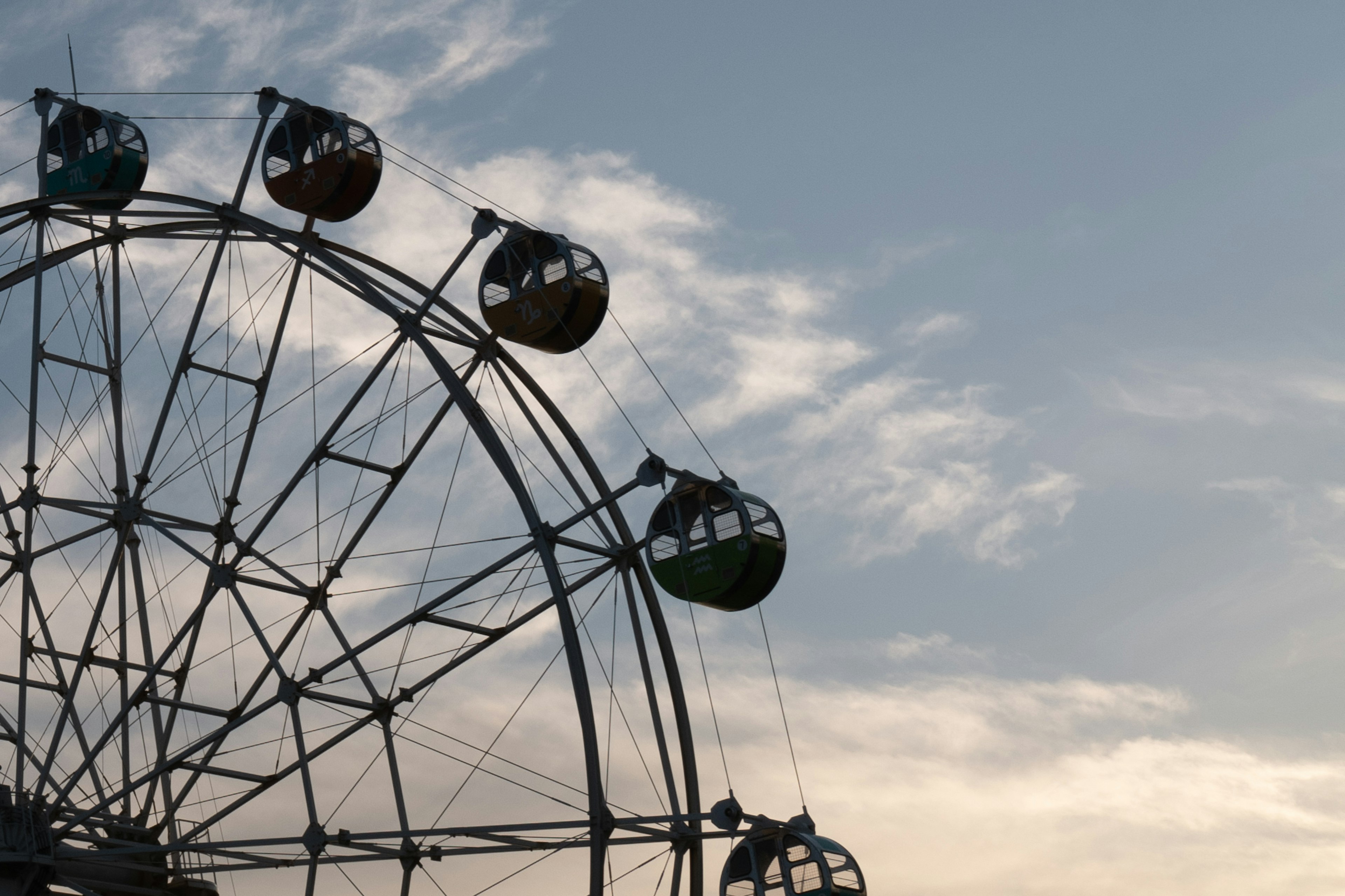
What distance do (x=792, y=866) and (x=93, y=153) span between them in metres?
16.1

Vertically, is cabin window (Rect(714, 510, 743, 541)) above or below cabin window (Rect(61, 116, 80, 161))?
below

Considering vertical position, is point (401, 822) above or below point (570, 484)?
below

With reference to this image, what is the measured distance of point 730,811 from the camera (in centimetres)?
1969

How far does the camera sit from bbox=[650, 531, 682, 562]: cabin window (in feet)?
71.5

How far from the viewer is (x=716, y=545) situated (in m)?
21.4

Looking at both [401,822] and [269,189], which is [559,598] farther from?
[269,189]

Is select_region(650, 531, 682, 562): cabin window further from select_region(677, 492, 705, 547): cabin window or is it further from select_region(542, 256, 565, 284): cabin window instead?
select_region(542, 256, 565, 284): cabin window

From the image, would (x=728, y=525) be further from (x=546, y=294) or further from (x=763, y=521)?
(x=546, y=294)

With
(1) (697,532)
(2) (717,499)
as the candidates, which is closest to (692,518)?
(1) (697,532)

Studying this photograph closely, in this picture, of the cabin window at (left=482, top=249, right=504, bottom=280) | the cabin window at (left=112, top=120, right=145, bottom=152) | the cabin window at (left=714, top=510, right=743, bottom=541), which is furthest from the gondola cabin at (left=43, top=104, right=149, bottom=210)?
the cabin window at (left=714, top=510, right=743, bottom=541)

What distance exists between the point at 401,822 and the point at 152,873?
5.30m

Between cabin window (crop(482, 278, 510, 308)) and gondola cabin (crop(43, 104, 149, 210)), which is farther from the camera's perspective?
gondola cabin (crop(43, 104, 149, 210))

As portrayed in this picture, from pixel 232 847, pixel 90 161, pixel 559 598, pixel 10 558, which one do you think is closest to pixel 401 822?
pixel 232 847

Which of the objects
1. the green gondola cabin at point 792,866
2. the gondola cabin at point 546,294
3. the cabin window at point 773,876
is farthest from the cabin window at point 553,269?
the cabin window at point 773,876
